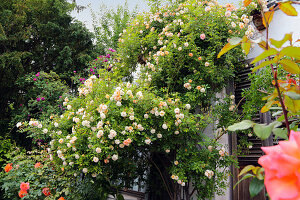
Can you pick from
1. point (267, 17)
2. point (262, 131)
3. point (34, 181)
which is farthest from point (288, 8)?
point (34, 181)

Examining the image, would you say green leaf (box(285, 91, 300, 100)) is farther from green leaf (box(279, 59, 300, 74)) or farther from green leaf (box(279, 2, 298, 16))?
green leaf (box(279, 2, 298, 16))

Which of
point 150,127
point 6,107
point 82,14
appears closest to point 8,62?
point 6,107

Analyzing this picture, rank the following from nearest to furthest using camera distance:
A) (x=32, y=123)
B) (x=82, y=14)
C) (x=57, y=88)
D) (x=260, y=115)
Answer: (x=260, y=115)
(x=32, y=123)
(x=57, y=88)
(x=82, y=14)

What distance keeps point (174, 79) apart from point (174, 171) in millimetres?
1472

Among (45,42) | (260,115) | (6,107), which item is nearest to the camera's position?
(260,115)

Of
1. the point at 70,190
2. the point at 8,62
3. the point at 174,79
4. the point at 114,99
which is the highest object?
the point at 8,62

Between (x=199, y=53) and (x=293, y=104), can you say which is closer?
(x=293, y=104)

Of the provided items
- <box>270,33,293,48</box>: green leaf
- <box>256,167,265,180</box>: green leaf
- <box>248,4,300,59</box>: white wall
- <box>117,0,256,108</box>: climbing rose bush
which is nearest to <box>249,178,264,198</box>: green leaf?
<box>256,167,265,180</box>: green leaf

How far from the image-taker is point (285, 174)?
283 mm

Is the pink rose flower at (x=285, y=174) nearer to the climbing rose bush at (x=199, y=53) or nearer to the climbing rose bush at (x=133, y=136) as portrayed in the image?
the climbing rose bush at (x=133, y=136)

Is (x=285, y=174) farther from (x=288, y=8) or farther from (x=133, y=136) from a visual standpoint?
(x=133, y=136)

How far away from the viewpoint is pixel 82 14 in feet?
26.9

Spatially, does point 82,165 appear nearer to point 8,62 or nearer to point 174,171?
point 174,171

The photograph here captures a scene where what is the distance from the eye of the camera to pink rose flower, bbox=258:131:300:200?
0.90 ft
